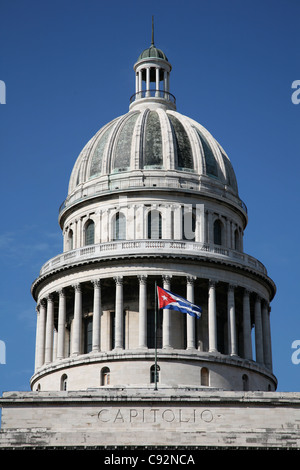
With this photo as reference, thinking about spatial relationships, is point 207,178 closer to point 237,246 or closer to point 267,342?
point 237,246

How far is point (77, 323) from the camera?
8431 centimetres

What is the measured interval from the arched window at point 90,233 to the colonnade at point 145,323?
216 inches

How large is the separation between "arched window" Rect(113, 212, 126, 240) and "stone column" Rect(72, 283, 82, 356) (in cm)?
582

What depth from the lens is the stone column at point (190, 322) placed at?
8212 centimetres

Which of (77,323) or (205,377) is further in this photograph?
(77,323)

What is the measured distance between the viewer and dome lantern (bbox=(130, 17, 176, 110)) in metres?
98.4

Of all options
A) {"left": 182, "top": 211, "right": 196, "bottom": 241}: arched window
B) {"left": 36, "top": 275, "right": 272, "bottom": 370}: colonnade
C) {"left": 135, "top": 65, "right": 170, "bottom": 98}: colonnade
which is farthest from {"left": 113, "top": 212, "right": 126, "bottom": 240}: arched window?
{"left": 135, "top": 65, "right": 170, "bottom": 98}: colonnade

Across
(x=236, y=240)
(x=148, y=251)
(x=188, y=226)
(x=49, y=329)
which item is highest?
(x=236, y=240)

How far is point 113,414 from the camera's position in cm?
6706

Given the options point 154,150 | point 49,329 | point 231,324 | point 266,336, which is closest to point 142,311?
point 231,324

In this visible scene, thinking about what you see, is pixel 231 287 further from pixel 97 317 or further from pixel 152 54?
pixel 152 54

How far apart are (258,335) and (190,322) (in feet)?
26.6

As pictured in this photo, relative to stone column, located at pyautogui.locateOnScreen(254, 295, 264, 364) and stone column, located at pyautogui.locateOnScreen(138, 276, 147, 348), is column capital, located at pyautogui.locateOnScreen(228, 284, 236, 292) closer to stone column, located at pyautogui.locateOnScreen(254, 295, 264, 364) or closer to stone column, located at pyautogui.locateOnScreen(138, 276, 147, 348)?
stone column, located at pyautogui.locateOnScreen(254, 295, 264, 364)

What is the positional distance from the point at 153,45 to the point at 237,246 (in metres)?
22.3
